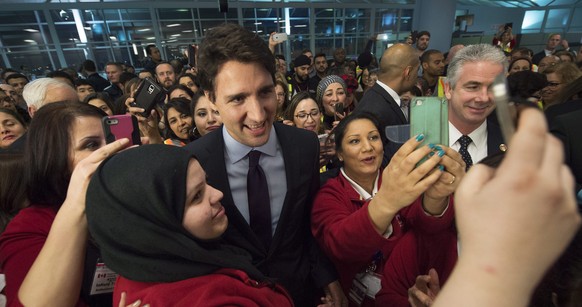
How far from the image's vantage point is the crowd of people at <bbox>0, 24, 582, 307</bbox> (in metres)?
0.41

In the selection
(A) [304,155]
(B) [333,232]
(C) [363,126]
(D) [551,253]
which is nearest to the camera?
(D) [551,253]

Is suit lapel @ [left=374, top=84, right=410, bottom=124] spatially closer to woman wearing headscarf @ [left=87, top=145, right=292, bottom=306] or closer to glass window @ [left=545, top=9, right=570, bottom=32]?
woman wearing headscarf @ [left=87, top=145, right=292, bottom=306]

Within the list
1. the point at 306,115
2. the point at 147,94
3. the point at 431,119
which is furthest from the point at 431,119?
the point at 147,94

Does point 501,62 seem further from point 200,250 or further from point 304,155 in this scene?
point 200,250

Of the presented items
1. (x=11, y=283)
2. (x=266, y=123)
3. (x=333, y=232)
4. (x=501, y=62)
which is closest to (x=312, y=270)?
(x=333, y=232)

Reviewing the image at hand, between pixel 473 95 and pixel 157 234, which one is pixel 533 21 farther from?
pixel 157 234

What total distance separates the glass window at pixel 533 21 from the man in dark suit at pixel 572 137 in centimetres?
1959

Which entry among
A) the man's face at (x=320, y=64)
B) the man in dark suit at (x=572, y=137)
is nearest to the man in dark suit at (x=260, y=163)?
the man in dark suit at (x=572, y=137)

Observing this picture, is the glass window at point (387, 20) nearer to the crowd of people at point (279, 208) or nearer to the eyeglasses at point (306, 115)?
the eyeglasses at point (306, 115)

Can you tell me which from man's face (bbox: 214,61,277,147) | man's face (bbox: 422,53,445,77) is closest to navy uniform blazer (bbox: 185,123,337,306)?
man's face (bbox: 214,61,277,147)

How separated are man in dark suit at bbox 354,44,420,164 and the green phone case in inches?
61.4

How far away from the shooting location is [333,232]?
124 centimetres

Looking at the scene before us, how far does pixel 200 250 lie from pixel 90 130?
2.77ft

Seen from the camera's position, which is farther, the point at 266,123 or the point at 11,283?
the point at 266,123
